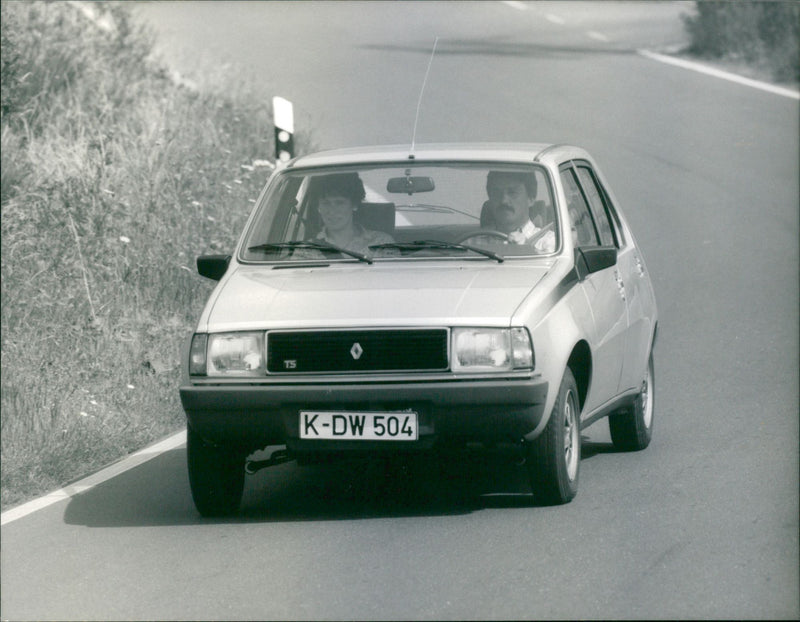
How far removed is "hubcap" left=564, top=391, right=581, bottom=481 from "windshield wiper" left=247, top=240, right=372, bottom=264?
120cm

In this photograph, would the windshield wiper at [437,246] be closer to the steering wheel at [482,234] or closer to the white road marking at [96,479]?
the steering wheel at [482,234]

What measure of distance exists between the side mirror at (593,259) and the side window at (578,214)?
167mm

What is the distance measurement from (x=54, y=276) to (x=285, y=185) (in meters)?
5.00

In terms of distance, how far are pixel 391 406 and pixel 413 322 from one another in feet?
1.21

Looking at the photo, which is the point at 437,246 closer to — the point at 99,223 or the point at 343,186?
the point at 343,186

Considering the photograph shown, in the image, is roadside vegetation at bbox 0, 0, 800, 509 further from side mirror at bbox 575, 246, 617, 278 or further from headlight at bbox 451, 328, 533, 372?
side mirror at bbox 575, 246, 617, 278

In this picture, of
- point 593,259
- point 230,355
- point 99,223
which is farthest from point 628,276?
point 99,223

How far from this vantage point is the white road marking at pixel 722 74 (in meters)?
29.5

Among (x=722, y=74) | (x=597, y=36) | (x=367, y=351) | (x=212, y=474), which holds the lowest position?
(x=597, y=36)

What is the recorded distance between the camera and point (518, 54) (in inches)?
1363

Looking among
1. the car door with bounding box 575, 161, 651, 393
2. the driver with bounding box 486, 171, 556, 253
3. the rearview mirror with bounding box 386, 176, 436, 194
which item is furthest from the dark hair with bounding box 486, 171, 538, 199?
the car door with bounding box 575, 161, 651, 393

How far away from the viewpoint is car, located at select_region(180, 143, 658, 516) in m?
7.45

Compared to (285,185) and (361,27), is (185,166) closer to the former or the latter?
(285,185)

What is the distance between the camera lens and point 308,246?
862cm
